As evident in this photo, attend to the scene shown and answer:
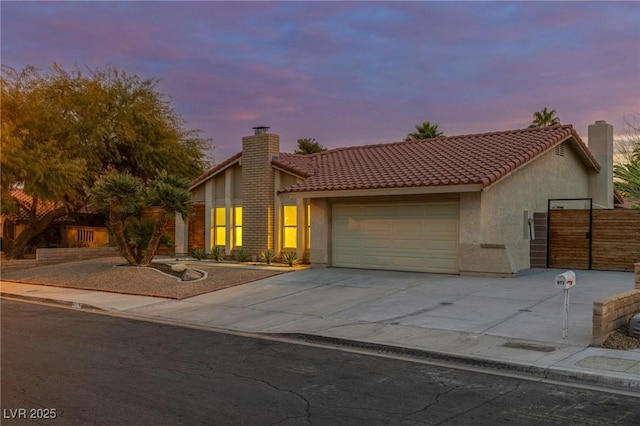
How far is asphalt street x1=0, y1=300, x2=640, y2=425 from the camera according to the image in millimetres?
6133

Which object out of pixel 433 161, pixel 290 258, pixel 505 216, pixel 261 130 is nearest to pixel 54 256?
pixel 261 130

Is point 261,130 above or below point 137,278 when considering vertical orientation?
above

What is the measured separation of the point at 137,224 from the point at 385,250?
9159mm

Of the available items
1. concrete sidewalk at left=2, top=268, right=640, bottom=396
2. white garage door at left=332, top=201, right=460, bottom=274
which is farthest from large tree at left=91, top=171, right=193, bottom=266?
white garage door at left=332, top=201, right=460, bottom=274

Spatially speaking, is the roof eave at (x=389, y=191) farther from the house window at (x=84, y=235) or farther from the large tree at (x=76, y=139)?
the house window at (x=84, y=235)

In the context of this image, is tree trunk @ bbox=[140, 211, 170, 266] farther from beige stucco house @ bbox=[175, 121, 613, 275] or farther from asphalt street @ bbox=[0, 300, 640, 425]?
asphalt street @ bbox=[0, 300, 640, 425]

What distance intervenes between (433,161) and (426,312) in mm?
8423

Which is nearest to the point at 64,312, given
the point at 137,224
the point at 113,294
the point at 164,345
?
the point at 113,294

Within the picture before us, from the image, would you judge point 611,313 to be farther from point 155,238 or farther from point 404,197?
point 155,238

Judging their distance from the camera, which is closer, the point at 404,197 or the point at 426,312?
the point at 426,312

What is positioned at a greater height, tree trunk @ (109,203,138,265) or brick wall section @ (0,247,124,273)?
tree trunk @ (109,203,138,265)

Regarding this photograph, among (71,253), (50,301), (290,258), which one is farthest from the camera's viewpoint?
(71,253)

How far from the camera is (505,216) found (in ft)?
58.2

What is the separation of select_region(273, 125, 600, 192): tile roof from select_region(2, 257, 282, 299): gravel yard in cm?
385
